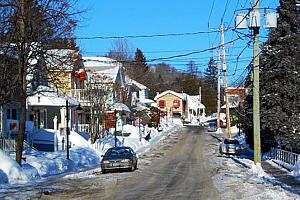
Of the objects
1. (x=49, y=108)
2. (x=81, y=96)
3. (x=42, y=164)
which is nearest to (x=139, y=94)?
(x=81, y=96)

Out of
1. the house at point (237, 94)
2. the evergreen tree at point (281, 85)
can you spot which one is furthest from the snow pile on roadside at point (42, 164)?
the house at point (237, 94)

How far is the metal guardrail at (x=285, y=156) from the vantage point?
109 ft

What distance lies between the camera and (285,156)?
37.0 m

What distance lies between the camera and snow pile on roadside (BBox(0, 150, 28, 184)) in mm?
25375

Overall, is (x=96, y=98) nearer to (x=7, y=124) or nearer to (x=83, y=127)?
(x=83, y=127)

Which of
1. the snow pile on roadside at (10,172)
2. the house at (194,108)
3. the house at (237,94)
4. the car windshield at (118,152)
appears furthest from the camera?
the house at (194,108)

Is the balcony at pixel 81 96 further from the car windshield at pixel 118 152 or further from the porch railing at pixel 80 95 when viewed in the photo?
the car windshield at pixel 118 152

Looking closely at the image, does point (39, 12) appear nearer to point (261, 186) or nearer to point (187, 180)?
point (187, 180)

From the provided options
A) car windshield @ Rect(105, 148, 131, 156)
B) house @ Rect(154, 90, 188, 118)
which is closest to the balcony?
car windshield @ Rect(105, 148, 131, 156)

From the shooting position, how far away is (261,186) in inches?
837

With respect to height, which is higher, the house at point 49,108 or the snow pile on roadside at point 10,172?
the house at point 49,108

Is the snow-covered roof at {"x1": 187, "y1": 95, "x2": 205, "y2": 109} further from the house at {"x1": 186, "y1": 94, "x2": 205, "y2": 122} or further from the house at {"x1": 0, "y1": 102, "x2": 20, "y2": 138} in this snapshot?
the house at {"x1": 0, "y1": 102, "x2": 20, "y2": 138}

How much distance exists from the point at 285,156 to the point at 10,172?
1849cm

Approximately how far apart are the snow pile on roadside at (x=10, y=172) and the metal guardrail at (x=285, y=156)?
14.2 m
